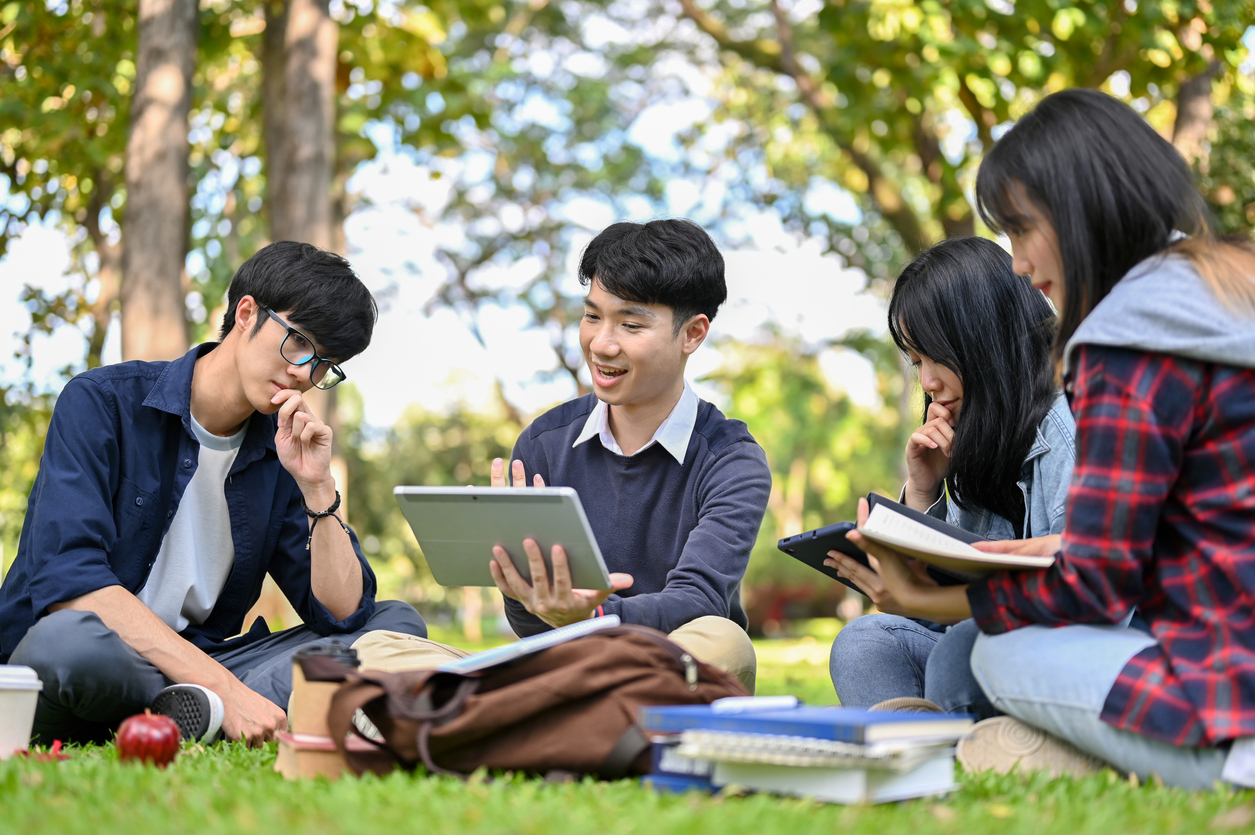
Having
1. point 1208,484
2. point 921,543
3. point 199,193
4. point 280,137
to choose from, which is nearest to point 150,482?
point 921,543

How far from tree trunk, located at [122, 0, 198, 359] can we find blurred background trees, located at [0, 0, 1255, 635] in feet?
0.04

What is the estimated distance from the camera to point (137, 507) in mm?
3480

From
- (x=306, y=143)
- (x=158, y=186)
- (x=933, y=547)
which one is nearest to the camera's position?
(x=933, y=547)

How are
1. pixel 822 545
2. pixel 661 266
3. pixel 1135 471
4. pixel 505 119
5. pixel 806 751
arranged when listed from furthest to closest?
pixel 505 119
pixel 661 266
pixel 822 545
pixel 1135 471
pixel 806 751

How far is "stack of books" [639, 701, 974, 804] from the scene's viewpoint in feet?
6.38

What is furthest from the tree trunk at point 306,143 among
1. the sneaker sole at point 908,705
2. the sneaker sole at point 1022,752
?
the sneaker sole at point 1022,752

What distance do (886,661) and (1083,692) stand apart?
39.3 inches

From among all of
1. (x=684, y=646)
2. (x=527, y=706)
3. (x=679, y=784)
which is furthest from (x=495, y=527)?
(x=679, y=784)

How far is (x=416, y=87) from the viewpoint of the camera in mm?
8406

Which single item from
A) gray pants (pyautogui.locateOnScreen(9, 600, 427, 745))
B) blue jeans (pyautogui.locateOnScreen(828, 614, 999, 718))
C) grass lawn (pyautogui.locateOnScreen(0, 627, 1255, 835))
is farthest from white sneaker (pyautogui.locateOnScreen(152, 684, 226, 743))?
blue jeans (pyautogui.locateOnScreen(828, 614, 999, 718))

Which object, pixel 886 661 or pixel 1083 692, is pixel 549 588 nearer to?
pixel 886 661

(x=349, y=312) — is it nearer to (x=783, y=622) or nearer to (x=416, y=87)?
(x=416, y=87)

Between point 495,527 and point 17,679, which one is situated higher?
point 495,527

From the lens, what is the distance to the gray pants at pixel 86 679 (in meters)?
3.03
